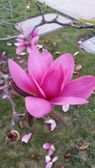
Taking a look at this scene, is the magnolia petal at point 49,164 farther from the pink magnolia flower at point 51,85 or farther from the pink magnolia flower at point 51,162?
the pink magnolia flower at point 51,85

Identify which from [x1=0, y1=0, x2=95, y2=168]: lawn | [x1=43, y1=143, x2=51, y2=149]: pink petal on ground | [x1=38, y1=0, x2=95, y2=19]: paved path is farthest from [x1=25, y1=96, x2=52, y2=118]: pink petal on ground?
[x1=38, y1=0, x2=95, y2=19]: paved path

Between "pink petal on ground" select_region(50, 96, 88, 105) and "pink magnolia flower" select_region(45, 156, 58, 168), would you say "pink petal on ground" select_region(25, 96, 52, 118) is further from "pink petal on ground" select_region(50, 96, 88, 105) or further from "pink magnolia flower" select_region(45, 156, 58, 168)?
"pink magnolia flower" select_region(45, 156, 58, 168)

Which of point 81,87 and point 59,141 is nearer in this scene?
point 81,87

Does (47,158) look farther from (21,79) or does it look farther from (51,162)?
(21,79)

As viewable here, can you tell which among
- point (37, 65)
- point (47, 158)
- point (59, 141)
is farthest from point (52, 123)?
point (37, 65)

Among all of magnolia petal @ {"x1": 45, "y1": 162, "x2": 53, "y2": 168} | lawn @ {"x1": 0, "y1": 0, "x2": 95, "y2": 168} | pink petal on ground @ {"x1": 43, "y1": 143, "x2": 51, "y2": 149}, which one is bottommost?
lawn @ {"x1": 0, "y1": 0, "x2": 95, "y2": 168}

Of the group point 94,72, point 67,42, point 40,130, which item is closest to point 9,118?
point 40,130
